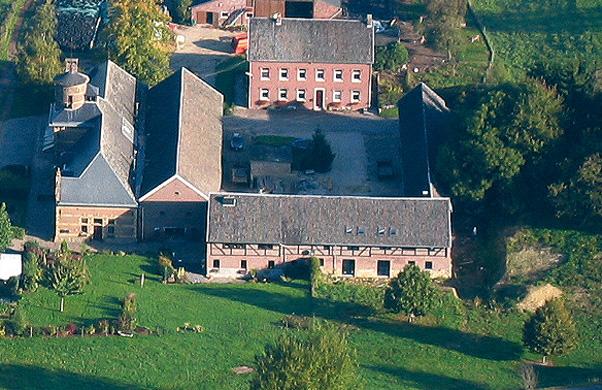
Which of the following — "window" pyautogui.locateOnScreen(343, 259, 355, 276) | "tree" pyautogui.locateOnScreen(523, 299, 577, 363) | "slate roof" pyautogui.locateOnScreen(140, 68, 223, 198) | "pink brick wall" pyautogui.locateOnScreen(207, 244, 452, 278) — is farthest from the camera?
"slate roof" pyautogui.locateOnScreen(140, 68, 223, 198)

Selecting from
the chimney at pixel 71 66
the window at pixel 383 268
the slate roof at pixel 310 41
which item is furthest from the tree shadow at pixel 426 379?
the slate roof at pixel 310 41

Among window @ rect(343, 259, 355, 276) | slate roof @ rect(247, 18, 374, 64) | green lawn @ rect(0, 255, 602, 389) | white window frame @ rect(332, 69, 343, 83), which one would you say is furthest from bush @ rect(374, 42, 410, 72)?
green lawn @ rect(0, 255, 602, 389)

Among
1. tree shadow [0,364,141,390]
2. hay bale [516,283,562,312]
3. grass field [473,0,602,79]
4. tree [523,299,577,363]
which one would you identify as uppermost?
grass field [473,0,602,79]

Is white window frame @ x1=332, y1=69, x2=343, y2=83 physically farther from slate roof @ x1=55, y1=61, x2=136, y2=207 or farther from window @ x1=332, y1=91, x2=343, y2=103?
slate roof @ x1=55, y1=61, x2=136, y2=207

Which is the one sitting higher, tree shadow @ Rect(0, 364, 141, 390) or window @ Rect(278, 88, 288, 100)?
window @ Rect(278, 88, 288, 100)

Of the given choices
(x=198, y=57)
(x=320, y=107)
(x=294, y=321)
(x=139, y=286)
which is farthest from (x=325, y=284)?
(x=198, y=57)

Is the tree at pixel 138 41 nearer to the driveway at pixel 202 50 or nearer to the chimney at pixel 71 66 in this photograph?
the driveway at pixel 202 50
